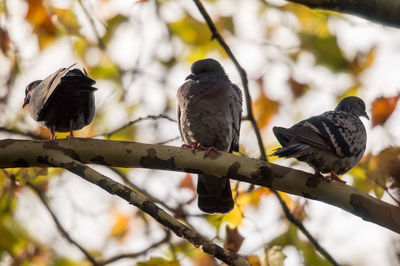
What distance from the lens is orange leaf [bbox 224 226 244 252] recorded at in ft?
17.2

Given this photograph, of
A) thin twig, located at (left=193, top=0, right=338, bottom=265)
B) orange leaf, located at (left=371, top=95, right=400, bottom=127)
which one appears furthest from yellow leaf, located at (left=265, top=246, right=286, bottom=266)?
orange leaf, located at (left=371, top=95, right=400, bottom=127)

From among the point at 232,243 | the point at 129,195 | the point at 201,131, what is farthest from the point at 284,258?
the point at 129,195

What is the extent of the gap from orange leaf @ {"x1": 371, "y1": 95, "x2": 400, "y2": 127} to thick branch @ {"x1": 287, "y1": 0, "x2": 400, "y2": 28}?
2.41 ft

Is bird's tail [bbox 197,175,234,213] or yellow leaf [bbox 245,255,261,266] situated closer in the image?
yellow leaf [bbox 245,255,261,266]

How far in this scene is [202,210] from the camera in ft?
21.3

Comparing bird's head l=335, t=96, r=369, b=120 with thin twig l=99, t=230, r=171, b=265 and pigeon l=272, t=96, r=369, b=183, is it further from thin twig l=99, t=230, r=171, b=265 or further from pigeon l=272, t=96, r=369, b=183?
thin twig l=99, t=230, r=171, b=265

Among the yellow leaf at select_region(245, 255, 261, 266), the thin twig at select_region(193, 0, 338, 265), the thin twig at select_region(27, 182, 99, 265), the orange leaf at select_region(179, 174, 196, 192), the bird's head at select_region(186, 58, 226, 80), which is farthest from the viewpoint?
the orange leaf at select_region(179, 174, 196, 192)

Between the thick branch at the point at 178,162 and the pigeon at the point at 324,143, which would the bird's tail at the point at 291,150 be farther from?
the thick branch at the point at 178,162

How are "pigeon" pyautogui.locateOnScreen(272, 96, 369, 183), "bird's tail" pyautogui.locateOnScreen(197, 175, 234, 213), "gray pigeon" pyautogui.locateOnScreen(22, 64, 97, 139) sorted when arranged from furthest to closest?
"bird's tail" pyautogui.locateOnScreen(197, 175, 234, 213), "gray pigeon" pyautogui.locateOnScreen(22, 64, 97, 139), "pigeon" pyautogui.locateOnScreen(272, 96, 369, 183)

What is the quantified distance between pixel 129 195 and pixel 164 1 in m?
5.43

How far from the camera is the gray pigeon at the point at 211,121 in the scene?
6125mm

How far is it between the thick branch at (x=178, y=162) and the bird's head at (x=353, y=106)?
303cm

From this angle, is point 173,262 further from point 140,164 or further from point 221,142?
point 221,142

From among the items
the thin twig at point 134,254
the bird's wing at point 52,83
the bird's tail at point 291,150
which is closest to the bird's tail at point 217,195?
the thin twig at point 134,254
